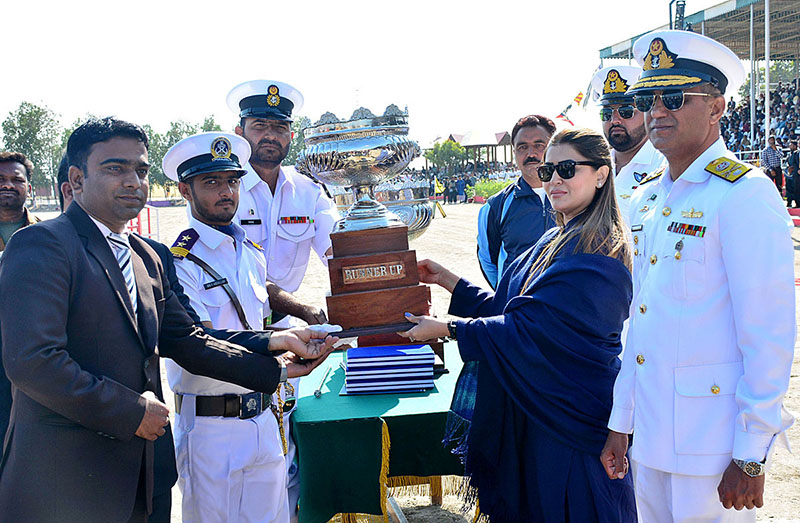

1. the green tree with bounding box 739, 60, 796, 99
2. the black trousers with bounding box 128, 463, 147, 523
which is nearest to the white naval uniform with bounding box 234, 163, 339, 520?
the black trousers with bounding box 128, 463, 147, 523

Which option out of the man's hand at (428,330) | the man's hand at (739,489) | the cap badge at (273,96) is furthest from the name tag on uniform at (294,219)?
the man's hand at (739,489)

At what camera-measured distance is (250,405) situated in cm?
279

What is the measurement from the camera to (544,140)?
3.96m

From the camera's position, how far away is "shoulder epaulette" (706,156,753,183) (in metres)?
2.04

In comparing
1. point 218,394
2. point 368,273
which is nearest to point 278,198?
point 368,273

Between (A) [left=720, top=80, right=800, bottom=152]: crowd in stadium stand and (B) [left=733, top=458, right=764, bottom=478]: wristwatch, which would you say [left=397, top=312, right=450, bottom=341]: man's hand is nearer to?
(B) [left=733, top=458, right=764, bottom=478]: wristwatch

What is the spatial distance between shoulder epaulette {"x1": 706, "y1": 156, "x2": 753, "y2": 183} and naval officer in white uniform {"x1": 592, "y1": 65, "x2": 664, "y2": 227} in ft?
4.94

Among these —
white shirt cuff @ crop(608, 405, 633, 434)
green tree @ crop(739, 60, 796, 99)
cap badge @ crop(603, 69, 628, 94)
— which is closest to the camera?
white shirt cuff @ crop(608, 405, 633, 434)

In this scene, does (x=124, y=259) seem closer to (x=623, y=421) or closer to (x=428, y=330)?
(x=428, y=330)

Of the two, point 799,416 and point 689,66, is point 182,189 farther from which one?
point 799,416

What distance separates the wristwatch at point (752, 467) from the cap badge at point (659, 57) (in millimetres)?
1318

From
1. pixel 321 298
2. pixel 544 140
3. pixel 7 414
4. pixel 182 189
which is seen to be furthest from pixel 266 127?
pixel 321 298

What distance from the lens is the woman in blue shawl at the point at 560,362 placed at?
229 cm

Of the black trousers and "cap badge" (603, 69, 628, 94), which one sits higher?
"cap badge" (603, 69, 628, 94)
